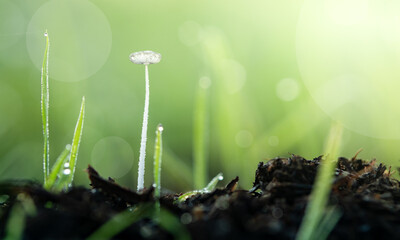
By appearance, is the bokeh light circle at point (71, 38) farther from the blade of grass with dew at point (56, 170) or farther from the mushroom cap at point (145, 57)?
the blade of grass with dew at point (56, 170)

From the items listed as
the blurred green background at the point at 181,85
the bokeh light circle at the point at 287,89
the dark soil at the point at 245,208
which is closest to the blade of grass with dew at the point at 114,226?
the dark soil at the point at 245,208

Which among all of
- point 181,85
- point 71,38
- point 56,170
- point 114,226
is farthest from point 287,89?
point 114,226

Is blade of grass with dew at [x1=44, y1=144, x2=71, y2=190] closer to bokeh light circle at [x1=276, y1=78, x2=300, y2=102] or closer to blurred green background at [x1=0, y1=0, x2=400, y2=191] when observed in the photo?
blurred green background at [x1=0, y1=0, x2=400, y2=191]

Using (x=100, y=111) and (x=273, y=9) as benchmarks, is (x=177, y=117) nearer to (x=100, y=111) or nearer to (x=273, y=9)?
(x=100, y=111)

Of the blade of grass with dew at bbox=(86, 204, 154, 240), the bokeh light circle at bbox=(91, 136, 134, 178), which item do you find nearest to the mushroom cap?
the blade of grass with dew at bbox=(86, 204, 154, 240)

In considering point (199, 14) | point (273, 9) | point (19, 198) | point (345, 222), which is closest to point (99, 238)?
point (19, 198)

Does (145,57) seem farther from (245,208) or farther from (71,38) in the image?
(71,38)
